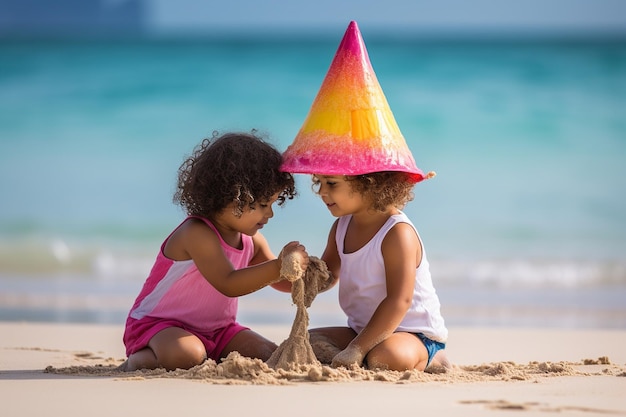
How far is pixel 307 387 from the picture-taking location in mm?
3453

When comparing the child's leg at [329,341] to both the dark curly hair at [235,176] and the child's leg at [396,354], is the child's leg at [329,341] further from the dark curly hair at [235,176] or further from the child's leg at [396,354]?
the dark curly hair at [235,176]

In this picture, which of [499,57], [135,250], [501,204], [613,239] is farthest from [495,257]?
[499,57]

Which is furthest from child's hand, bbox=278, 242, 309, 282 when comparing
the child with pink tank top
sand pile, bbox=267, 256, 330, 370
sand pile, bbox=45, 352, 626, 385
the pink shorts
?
the pink shorts

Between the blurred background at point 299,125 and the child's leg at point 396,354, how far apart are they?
242 cm

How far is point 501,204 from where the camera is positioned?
11484 mm

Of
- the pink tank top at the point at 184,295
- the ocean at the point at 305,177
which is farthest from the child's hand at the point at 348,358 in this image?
the ocean at the point at 305,177

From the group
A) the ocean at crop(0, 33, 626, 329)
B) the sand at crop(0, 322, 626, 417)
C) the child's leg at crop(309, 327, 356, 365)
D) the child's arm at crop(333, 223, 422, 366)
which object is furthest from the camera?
the ocean at crop(0, 33, 626, 329)

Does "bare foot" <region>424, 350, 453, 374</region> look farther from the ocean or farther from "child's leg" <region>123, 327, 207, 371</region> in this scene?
the ocean

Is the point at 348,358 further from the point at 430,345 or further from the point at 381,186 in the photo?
the point at 381,186

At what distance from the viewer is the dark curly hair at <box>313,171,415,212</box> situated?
4.07 metres

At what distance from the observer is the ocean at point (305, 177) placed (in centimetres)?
773

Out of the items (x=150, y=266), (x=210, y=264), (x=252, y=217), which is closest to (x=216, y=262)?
(x=210, y=264)

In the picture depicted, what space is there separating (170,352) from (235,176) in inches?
30.4

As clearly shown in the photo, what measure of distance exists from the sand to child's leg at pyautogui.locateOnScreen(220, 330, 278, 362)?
1.56 feet
